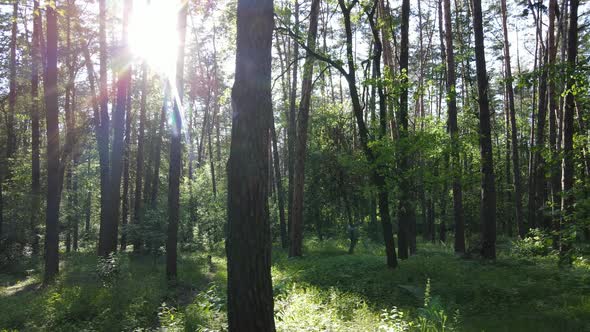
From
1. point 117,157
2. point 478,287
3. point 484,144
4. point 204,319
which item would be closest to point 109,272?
point 117,157

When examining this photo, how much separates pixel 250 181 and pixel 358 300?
5.11m

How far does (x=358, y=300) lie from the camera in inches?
327

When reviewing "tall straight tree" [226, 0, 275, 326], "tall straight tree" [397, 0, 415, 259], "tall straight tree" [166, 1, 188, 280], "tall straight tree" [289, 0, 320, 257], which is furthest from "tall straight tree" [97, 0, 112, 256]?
"tall straight tree" [226, 0, 275, 326]

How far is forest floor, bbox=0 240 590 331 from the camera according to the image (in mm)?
6316

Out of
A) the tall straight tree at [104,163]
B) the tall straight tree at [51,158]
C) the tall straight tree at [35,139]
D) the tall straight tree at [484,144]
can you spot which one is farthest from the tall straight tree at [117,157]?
the tall straight tree at [484,144]

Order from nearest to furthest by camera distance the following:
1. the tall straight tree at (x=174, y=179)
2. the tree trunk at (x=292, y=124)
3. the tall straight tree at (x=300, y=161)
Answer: the tall straight tree at (x=174, y=179)
the tall straight tree at (x=300, y=161)
the tree trunk at (x=292, y=124)

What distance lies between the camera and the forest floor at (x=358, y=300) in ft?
20.7

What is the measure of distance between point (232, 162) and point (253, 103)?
75 centimetres

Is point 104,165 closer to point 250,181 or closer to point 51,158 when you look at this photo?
point 51,158

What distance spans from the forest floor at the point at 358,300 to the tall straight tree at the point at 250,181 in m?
1.43

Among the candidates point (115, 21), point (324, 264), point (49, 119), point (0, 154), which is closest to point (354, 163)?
point (324, 264)

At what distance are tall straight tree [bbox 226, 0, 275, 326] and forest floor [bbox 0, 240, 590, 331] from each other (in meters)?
1.43

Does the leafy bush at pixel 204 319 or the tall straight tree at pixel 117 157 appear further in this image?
the tall straight tree at pixel 117 157

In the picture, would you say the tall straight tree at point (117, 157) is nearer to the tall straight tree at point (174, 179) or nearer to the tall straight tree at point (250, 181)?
the tall straight tree at point (174, 179)
